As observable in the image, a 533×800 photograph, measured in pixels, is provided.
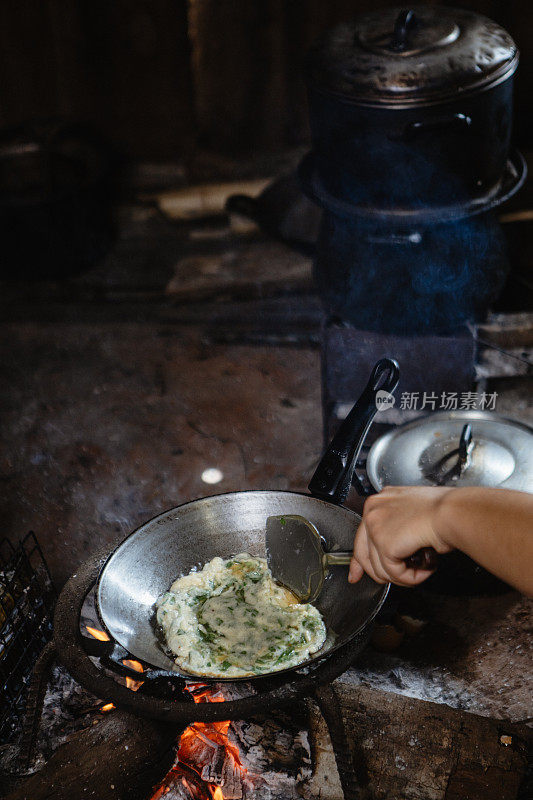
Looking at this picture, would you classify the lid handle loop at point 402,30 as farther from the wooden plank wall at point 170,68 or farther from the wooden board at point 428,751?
the wooden plank wall at point 170,68

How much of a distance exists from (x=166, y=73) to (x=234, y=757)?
598cm

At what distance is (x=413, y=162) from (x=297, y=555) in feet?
6.29

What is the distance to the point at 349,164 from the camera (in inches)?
136

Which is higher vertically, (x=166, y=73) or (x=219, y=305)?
(x=166, y=73)

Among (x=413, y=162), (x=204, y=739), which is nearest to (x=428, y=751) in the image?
(x=204, y=739)

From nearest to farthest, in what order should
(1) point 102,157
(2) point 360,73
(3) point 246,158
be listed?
1. (2) point 360,73
2. (1) point 102,157
3. (3) point 246,158

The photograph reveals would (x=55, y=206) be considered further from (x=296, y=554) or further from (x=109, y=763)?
(x=109, y=763)

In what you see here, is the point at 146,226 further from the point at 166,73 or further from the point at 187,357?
the point at 187,357

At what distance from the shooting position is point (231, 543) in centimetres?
258

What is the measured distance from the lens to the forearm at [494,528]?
180cm

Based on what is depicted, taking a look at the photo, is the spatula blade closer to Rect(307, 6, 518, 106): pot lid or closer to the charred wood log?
the charred wood log

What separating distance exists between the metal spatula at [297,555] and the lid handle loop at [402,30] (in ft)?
7.27

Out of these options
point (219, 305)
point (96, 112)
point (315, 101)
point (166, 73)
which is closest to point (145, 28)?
point (166, 73)

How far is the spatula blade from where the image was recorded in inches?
92.9
